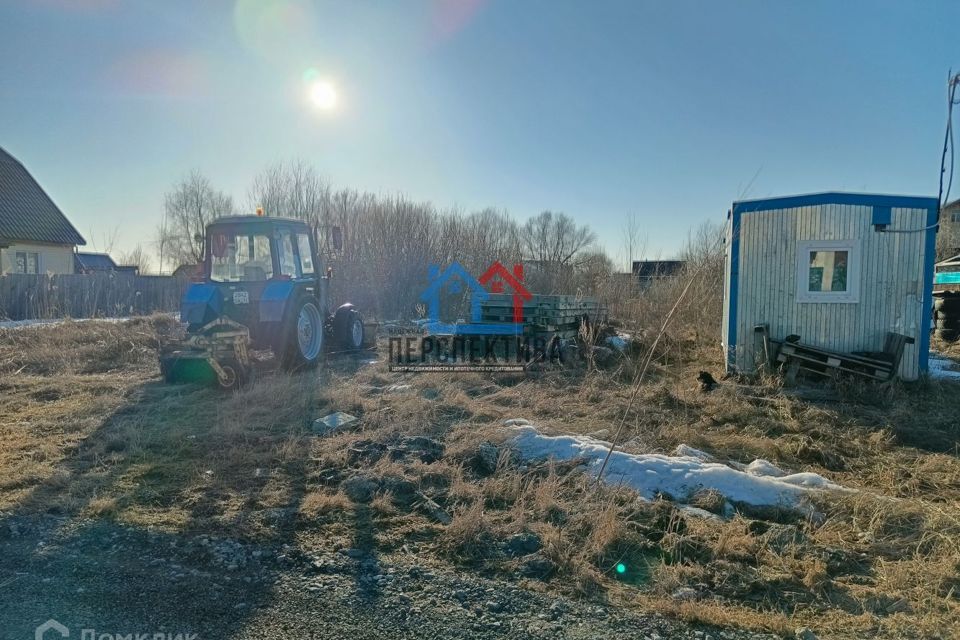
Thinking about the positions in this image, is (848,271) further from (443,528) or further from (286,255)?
(286,255)

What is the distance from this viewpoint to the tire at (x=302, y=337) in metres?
8.35

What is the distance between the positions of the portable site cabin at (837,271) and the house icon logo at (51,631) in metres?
8.88

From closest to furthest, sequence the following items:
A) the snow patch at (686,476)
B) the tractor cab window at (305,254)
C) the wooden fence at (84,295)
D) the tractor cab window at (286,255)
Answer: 1. the snow patch at (686,476)
2. the tractor cab window at (286,255)
3. the tractor cab window at (305,254)
4. the wooden fence at (84,295)

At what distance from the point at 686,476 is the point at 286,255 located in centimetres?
695

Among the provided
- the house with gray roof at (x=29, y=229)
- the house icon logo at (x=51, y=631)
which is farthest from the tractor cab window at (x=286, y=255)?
the house with gray roof at (x=29, y=229)

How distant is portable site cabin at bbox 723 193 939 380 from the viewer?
786 cm

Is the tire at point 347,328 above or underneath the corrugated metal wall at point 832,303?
underneath

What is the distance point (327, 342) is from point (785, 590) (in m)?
8.89

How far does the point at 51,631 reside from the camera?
2467 millimetres

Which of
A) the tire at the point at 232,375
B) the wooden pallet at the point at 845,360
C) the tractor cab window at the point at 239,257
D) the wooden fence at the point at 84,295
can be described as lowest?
the tire at the point at 232,375

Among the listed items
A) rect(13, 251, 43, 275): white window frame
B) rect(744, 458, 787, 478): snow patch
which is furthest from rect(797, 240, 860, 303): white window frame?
rect(13, 251, 43, 275): white window frame

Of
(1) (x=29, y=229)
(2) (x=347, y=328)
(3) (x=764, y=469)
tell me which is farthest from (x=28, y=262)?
A: (3) (x=764, y=469)

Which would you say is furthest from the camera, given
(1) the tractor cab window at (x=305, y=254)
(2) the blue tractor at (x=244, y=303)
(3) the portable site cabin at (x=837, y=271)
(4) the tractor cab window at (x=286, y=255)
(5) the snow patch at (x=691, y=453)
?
(1) the tractor cab window at (x=305, y=254)

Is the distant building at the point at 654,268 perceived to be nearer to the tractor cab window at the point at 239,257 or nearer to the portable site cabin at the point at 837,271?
the portable site cabin at the point at 837,271
